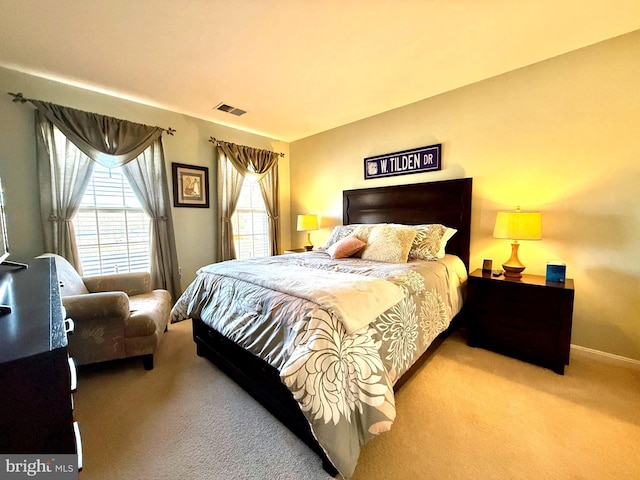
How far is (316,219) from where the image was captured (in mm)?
4004

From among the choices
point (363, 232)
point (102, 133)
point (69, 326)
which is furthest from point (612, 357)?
point (102, 133)

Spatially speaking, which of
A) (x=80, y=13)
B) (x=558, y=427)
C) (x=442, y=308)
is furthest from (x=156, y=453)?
(x=80, y=13)

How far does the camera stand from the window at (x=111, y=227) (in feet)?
9.11

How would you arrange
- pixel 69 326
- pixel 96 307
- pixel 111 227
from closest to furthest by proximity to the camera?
pixel 69 326 < pixel 96 307 < pixel 111 227

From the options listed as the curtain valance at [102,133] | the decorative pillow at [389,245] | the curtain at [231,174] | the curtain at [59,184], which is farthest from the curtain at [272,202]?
the curtain at [59,184]

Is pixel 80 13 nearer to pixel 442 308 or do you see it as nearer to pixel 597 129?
pixel 442 308

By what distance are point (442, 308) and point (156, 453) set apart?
211cm

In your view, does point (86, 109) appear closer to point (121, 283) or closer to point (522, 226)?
point (121, 283)

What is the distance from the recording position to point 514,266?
7.52 ft

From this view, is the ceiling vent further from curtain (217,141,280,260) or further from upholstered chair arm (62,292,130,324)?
upholstered chair arm (62,292,130,324)

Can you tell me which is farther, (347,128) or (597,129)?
(347,128)

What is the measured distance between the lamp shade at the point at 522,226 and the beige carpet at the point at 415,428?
1.07 metres

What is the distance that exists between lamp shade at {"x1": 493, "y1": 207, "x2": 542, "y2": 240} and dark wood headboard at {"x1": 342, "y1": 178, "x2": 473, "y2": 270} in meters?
0.53

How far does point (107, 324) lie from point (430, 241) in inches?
112
